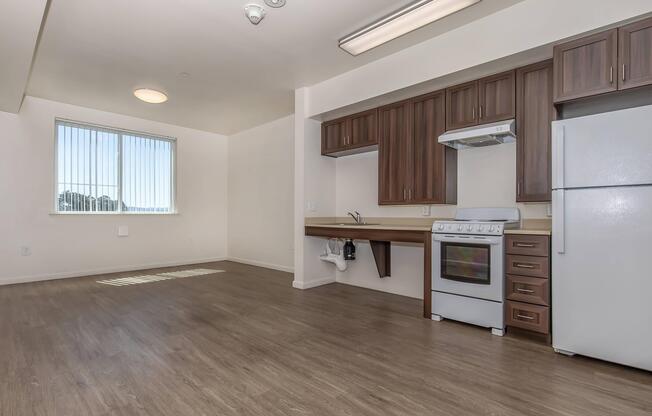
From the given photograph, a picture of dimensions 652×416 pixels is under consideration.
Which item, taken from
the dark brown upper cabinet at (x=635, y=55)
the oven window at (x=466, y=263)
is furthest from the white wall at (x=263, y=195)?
the dark brown upper cabinet at (x=635, y=55)

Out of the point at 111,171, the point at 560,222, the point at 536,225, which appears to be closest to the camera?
the point at 560,222

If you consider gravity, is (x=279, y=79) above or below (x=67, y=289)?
above

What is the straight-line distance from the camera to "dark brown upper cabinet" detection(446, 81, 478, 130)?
3.32 meters

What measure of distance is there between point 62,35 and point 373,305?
429 centimetres

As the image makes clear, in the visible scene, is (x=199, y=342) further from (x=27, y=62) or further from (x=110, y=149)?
(x=110, y=149)

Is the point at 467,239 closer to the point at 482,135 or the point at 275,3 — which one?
the point at 482,135

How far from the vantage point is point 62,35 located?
3.26 metres

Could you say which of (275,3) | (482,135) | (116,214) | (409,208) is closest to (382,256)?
(409,208)

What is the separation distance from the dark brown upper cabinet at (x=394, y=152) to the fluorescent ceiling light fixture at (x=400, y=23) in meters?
0.89

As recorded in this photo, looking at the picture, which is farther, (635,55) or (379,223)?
(379,223)

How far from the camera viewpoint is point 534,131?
9.68 ft

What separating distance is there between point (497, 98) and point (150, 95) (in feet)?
14.5

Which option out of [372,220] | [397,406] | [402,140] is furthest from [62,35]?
[397,406]

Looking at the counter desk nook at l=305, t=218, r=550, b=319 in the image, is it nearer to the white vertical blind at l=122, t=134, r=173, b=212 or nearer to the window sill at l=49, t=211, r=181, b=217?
the window sill at l=49, t=211, r=181, b=217
